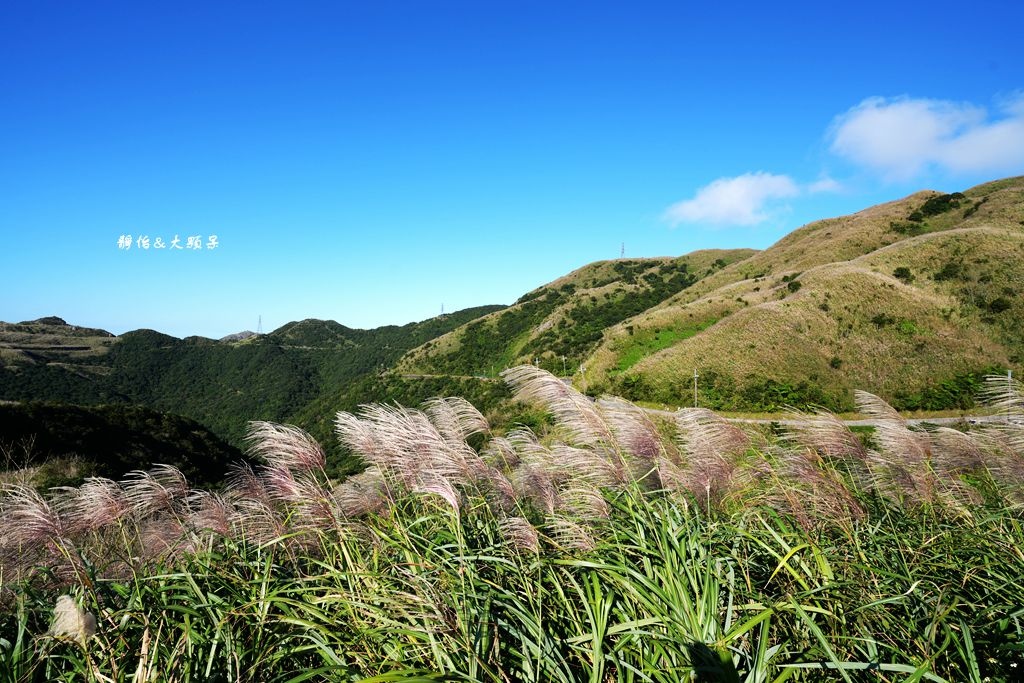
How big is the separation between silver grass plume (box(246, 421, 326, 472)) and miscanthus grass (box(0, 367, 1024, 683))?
0.08 feet

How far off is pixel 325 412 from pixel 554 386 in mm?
82442

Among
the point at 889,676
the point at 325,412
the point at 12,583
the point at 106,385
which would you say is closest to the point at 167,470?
the point at 12,583

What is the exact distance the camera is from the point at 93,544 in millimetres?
4359

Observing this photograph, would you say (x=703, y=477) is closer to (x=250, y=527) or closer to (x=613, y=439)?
(x=613, y=439)

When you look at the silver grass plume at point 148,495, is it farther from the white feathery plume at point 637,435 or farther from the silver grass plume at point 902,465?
the silver grass plume at point 902,465

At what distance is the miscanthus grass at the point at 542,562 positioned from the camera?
2.79 metres

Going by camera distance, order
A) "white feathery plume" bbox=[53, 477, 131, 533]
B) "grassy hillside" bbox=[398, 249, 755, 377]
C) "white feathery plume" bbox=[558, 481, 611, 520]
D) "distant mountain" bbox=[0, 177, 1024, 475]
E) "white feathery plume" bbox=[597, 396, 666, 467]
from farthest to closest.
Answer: "grassy hillside" bbox=[398, 249, 755, 377] → "distant mountain" bbox=[0, 177, 1024, 475] → "white feathery plume" bbox=[597, 396, 666, 467] → "white feathery plume" bbox=[558, 481, 611, 520] → "white feathery plume" bbox=[53, 477, 131, 533]

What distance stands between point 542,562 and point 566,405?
5.75 ft

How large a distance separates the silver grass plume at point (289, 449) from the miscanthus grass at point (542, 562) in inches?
0.9

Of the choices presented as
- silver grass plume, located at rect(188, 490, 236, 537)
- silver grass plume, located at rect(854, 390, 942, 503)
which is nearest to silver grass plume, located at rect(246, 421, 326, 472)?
silver grass plume, located at rect(188, 490, 236, 537)

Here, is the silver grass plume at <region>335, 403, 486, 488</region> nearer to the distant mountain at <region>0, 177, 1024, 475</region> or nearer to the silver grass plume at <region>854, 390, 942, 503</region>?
the silver grass plume at <region>854, 390, 942, 503</region>

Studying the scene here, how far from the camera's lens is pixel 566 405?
4746 mm

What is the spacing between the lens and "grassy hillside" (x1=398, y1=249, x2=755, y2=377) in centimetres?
6969

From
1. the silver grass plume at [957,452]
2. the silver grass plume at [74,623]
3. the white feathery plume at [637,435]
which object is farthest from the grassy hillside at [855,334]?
the silver grass plume at [74,623]
